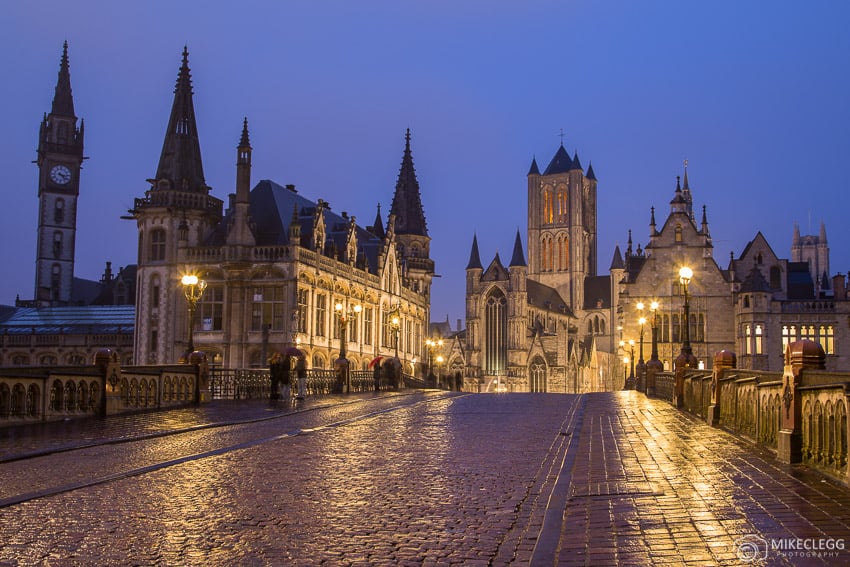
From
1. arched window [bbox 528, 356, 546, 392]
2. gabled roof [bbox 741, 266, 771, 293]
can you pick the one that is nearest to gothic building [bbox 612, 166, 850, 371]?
gabled roof [bbox 741, 266, 771, 293]

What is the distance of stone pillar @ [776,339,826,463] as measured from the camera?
37.5ft

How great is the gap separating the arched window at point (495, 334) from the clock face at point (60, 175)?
163 ft

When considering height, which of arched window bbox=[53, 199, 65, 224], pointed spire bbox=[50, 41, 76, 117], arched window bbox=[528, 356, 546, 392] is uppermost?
pointed spire bbox=[50, 41, 76, 117]

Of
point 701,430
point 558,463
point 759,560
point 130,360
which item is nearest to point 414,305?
point 130,360

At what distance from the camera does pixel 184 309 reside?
55.2 metres

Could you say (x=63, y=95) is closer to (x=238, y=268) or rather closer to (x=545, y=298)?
(x=238, y=268)

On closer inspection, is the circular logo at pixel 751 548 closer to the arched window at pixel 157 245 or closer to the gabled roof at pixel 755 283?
the arched window at pixel 157 245

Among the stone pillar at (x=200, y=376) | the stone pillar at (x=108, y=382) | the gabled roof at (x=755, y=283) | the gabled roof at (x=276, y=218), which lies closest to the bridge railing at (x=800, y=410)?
the stone pillar at (x=108, y=382)

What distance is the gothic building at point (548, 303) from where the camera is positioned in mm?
108125

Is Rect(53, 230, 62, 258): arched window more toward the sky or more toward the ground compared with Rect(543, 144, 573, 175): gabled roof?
more toward the ground

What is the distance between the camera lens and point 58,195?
9712 cm

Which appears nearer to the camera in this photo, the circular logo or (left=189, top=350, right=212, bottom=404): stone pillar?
the circular logo

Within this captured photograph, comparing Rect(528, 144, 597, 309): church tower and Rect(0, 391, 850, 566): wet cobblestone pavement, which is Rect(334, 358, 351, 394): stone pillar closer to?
Rect(0, 391, 850, 566): wet cobblestone pavement

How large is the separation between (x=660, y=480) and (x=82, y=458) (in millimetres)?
7919
